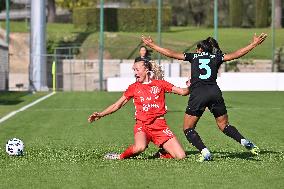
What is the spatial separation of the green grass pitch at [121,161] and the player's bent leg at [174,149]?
0.13m

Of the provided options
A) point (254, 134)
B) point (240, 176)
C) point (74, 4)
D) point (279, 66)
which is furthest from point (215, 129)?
point (74, 4)

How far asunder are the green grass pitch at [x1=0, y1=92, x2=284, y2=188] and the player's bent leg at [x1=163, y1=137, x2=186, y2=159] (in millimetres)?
131

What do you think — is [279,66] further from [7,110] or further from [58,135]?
[58,135]

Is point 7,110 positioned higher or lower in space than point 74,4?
lower

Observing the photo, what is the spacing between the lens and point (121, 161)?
12.4 meters

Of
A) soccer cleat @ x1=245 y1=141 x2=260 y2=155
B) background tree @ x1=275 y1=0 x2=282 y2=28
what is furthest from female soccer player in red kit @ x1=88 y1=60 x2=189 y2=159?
background tree @ x1=275 y1=0 x2=282 y2=28

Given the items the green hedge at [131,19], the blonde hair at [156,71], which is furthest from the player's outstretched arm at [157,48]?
the green hedge at [131,19]

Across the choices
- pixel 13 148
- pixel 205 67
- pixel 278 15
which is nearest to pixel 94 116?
pixel 13 148

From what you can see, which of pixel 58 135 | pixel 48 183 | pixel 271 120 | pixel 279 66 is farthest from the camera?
pixel 279 66

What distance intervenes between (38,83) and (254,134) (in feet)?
108

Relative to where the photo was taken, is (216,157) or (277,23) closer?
(216,157)

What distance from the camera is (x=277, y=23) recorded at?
7056 centimetres

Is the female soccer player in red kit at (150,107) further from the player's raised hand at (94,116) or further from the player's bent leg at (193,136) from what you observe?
the player's bent leg at (193,136)

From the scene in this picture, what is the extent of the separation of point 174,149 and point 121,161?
785 millimetres
